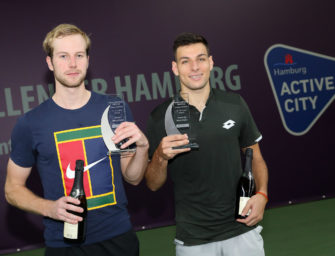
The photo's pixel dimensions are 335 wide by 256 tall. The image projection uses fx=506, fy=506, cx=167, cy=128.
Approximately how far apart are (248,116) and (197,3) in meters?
3.18

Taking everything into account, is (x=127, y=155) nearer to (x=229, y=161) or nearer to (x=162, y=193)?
(x=229, y=161)

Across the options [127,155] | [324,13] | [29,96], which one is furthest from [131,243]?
[324,13]

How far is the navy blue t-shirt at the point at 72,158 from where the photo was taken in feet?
6.88

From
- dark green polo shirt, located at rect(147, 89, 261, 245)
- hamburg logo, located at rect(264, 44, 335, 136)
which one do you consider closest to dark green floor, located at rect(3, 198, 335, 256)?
hamburg logo, located at rect(264, 44, 335, 136)

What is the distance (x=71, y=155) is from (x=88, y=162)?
0.08 metres

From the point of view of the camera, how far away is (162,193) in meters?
5.36

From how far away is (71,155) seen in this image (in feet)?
6.89

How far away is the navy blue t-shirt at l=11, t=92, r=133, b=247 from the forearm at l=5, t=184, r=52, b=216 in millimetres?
74

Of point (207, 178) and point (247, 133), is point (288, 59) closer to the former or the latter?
point (247, 133)

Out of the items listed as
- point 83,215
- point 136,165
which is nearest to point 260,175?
point 136,165

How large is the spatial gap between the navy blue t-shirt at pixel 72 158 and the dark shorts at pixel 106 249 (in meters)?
0.02

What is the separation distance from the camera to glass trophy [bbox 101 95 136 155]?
6.72ft

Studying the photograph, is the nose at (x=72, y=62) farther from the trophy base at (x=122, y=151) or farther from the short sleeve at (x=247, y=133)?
the short sleeve at (x=247, y=133)

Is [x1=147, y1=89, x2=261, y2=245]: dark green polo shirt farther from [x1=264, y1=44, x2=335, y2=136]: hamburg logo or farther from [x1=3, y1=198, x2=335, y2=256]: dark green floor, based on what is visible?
[x1=264, y1=44, x2=335, y2=136]: hamburg logo
